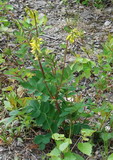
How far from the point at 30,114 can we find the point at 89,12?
2.55m

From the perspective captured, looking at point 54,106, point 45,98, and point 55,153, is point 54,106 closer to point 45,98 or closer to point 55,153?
point 45,98

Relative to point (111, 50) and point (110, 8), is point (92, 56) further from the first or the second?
point (110, 8)

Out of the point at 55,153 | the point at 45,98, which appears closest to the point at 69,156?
the point at 55,153

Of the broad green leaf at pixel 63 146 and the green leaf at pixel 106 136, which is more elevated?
the broad green leaf at pixel 63 146

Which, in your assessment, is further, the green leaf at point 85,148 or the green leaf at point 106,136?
the green leaf at point 106,136

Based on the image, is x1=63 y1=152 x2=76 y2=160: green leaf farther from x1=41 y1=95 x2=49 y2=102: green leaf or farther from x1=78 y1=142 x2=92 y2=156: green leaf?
x1=41 y1=95 x2=49 y2=102: green leaf

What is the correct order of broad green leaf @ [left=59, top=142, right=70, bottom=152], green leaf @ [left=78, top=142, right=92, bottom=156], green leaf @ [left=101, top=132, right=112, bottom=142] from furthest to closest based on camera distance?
green leaf @ [left=101, top=132, right=112, bottom=142] < green leaf @ [left=78, top=142, right=92, bottom=156] < broad green leaf @ [left=59, top=142, right=70, bottom=152]

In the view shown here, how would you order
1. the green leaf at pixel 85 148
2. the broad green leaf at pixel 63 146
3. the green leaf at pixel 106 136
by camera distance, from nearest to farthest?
1. the broad green leaf at pixel 63 146
2. the green leaf at pixel 85 148
3. the green leaf at pixel 106 136

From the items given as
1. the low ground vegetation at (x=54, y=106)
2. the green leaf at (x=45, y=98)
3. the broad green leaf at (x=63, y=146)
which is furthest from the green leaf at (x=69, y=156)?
the green leaf at (x=45, y=98)

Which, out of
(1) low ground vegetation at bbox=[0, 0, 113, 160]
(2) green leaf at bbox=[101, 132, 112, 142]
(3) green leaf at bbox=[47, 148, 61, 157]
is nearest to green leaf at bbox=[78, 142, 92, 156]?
(1) low ground vegetation at bbox=[0, 0, 113, 160]

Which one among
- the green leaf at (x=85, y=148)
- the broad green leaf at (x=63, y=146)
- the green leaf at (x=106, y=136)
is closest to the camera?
the broad green leaf at (x=63, y=146)

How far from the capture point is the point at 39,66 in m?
1.92

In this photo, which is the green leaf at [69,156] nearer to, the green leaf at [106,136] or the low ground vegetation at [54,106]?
the low ground vegetation at [54,106]

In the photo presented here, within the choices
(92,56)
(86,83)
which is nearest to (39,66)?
(86,83)
